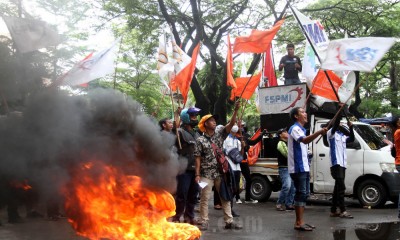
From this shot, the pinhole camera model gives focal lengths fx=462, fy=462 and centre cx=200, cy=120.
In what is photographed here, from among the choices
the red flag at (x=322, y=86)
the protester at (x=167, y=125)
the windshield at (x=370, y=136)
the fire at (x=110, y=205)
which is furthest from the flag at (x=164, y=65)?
the fire at (x=110, y=205)

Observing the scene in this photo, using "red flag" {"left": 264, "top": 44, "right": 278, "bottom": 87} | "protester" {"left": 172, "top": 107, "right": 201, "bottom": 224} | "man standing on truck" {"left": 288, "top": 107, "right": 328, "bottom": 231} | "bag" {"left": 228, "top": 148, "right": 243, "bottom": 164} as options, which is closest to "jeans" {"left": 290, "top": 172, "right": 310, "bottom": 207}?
"man standing on truck" {"left": 288, "top": 107, "right": 328, "bottom": 231}

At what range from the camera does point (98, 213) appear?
4.61 meters

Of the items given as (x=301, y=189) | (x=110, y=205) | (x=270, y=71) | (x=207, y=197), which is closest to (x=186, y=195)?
(x=207, y=197)

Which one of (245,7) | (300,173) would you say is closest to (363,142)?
(300,173)

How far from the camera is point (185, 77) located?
9.32 meters

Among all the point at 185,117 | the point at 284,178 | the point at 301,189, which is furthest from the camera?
the point at 284,178

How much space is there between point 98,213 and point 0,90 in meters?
1.55

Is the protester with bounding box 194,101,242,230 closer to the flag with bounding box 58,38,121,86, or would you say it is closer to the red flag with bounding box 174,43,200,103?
the flag with bounding box 58,38,121,86

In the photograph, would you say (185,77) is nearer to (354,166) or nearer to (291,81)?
(291,81)

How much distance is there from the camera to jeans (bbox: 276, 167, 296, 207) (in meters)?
9.79

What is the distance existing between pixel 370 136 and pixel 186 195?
4874mm

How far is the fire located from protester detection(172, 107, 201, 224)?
8.60ft

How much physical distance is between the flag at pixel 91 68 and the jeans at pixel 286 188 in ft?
15.6

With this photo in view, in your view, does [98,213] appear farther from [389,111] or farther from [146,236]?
[389,111]
